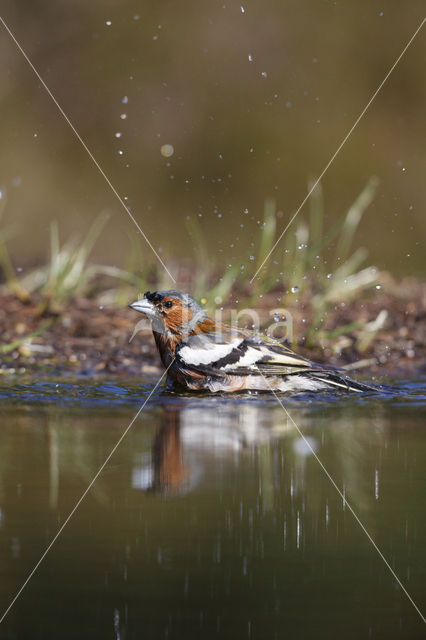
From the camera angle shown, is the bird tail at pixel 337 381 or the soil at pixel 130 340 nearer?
the bird tail at pixel 337 381

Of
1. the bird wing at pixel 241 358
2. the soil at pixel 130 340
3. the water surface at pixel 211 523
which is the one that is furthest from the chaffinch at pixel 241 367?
the soil at pixel 130 340

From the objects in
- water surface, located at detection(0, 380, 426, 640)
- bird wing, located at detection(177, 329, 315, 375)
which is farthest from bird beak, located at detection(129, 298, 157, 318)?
water surface, located at detection(0, 380, 426, 640)

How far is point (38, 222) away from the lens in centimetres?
1281

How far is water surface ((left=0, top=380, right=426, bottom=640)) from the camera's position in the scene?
2289 millimetres

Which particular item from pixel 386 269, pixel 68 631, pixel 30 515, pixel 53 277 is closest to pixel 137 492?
pixel 30 515

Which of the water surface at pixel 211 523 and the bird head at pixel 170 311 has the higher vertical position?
the bird head at pixel 170 311

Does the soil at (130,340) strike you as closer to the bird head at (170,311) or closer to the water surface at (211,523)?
the bird head at (170,311)

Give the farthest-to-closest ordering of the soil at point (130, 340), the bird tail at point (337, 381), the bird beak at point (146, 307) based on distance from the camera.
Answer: the soil at point (130, 340)
the bird beak at point (146, 307)
the bird tail at point (337, 381)

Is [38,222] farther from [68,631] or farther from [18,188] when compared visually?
[68,631]

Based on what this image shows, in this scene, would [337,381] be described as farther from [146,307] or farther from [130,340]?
[130,340]

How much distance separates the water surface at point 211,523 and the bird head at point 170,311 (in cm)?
105

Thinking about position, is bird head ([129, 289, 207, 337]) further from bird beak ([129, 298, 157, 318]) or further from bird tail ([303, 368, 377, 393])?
bird tail ([303, 368, 377, 393])

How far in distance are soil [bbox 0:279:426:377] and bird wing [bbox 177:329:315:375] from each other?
836 millimetres

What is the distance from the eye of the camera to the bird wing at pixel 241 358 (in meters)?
5.59
